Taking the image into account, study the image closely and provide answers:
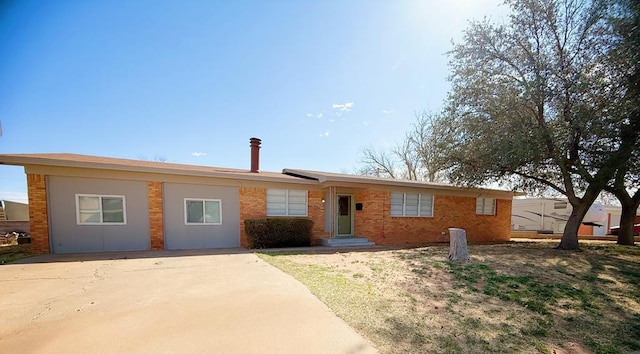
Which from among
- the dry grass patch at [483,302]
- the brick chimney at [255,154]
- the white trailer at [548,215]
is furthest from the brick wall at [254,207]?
the white trailer at [548,215]

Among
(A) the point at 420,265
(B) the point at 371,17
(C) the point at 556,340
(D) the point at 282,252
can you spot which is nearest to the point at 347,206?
(D) the point at 282,252

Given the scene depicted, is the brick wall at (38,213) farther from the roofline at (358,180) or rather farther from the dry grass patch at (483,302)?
the roofline at (358,180)

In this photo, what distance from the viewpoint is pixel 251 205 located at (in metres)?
10.1

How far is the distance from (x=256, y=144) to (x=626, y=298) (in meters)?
11.9

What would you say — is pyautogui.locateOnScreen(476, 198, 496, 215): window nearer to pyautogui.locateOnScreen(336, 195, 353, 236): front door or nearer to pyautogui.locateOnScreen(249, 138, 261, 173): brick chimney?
pyautogui.locateOnScreen(336, 195, 353, 236): front door

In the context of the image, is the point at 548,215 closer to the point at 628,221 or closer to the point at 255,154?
the point at 628,221

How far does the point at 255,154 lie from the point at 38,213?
7188 mm

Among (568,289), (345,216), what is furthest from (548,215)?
(568,289)

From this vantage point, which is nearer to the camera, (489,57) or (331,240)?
(489,57)

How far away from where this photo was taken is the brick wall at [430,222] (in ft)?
38.7

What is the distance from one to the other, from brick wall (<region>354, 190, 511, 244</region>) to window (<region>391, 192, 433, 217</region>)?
0.82 feet

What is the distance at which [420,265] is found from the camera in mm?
6664

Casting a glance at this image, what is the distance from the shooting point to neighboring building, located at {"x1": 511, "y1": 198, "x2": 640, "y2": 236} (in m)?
18.8

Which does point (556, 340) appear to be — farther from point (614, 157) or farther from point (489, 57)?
point (489, 57)
